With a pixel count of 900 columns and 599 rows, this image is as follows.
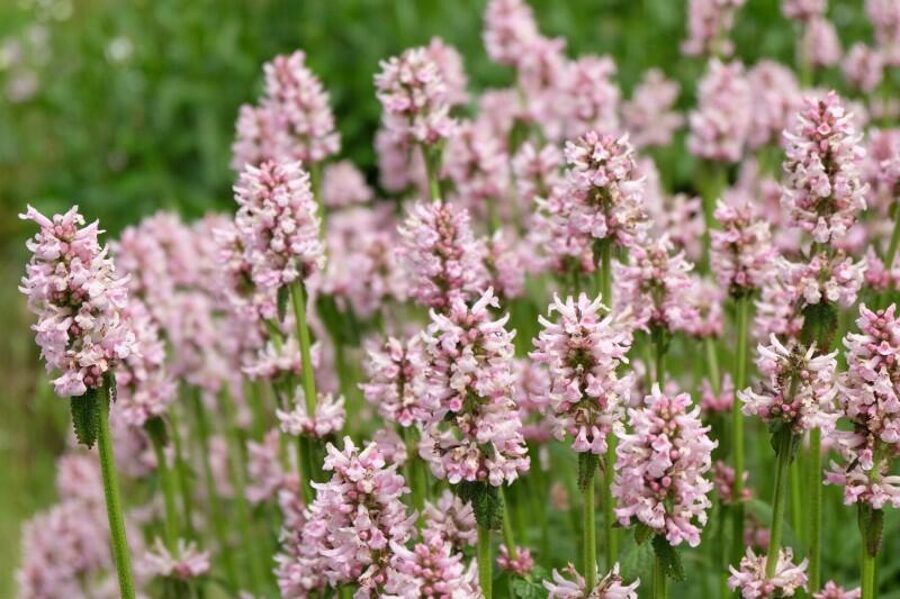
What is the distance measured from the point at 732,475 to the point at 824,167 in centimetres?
111

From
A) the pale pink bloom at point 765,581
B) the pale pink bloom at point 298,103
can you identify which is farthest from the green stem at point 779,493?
the pale pink bloom at point 298,103

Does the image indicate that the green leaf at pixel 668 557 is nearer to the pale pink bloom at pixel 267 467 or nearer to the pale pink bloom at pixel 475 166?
the pale pink bloom at pixel 267 467

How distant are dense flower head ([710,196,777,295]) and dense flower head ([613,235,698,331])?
14 cm

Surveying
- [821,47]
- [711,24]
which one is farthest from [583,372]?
[821,47]

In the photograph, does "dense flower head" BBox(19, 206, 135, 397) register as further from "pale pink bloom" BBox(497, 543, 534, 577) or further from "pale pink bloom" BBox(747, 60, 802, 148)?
"pale pink bloom" BBox(747, 60, 802, 148)

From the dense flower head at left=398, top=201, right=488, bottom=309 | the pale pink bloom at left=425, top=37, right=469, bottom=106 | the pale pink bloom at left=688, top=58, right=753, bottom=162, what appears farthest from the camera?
the pale pink bloom at left=688, top=58, right=753, bottom=162

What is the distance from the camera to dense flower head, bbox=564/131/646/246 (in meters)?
3.65

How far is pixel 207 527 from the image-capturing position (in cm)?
702

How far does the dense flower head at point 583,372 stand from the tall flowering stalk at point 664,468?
0.06 m

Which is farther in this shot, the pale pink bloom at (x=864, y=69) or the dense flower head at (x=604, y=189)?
the pale pink bloom at (x=864, y=69)

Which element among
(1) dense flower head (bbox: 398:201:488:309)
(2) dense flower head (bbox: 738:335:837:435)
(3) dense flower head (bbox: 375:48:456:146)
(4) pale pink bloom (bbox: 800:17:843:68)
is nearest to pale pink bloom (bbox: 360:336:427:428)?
(1) dense flower head (bbox: 398:201:488:309)

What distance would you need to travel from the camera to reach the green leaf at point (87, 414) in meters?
3.52

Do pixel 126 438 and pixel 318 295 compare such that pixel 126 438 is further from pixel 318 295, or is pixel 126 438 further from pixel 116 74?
pixel 116 74

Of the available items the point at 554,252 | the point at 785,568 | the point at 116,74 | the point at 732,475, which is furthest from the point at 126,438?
the point at 116,74
